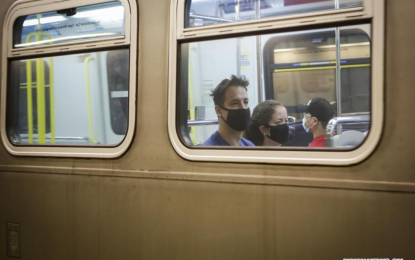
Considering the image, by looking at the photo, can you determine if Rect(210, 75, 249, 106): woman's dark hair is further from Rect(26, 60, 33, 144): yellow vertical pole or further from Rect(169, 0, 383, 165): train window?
Rect(26, 60, 33, 144): yellow vertical pole

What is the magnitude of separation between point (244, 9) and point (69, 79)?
137 centimetres

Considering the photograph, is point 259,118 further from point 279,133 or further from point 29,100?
point 29,100

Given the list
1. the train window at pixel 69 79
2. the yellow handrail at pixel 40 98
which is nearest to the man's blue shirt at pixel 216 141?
the train window at pixel 69 79

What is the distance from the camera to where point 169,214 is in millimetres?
2484

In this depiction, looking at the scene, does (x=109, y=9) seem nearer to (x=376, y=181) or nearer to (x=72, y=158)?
(x=72, y=158)

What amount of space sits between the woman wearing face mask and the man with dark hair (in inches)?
1.8

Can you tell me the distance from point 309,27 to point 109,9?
1337mm

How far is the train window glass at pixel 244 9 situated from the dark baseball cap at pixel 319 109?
0.51 m

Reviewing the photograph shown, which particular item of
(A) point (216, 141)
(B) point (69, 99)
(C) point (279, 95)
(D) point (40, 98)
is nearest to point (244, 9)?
(C) point (279, 95)

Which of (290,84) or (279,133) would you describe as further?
(290,84)

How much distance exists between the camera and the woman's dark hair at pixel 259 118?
2.40 meters

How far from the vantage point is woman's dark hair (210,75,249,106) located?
2525 mm

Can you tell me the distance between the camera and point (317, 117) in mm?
2381

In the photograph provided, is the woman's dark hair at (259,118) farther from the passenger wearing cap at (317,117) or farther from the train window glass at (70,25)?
the train window glass at (70,25)
